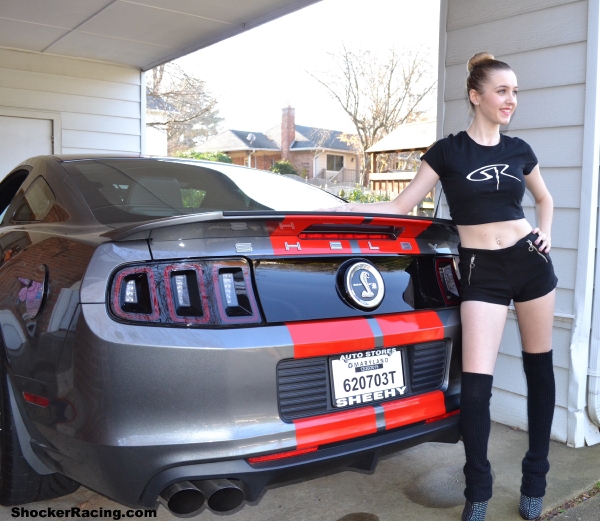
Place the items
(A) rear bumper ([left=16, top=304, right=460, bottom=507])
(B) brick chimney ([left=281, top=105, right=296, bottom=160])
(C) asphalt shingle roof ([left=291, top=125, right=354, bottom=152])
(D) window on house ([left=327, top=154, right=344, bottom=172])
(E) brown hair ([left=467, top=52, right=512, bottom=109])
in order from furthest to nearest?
(B) brick chimney ([left=281, top=105, right=296, bottom=160]), (D) window on house ([left=327, top=154, right=344, bottom=172]), (C) asphalt shingle roof ([left=291, top=125, right=354, bottom=152]), (E) brown hair ([left=467, top=52, right=512, bottom=109]), (A) rear bumper ([left=16, top=304, right=460, bottom=507])

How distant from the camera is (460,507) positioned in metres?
2.54

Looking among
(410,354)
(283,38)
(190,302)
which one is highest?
(283,38)

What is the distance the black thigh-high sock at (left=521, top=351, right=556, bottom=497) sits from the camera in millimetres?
2453

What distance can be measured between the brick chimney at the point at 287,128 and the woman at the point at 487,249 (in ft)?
138

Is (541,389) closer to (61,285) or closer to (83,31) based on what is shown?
(61,285)

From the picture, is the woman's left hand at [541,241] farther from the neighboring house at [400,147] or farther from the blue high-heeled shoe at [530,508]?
the neighboring house at [400,147]

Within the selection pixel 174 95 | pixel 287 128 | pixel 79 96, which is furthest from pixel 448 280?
pixel 287 128

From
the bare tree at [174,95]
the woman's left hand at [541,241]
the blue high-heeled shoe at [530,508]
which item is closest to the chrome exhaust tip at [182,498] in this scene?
the blue high-heeled shoe at [530,508]

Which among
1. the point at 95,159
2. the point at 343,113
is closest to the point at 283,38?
the point at 343,113

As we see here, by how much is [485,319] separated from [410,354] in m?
0.33

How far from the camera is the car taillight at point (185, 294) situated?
1782 millimetres

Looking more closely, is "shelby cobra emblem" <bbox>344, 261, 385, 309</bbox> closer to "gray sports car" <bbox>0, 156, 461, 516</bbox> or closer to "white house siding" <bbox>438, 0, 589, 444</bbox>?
"gray sports car" <bbox>0, 156, 461, 516</bbox>

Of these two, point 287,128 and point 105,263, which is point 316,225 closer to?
point 105,263

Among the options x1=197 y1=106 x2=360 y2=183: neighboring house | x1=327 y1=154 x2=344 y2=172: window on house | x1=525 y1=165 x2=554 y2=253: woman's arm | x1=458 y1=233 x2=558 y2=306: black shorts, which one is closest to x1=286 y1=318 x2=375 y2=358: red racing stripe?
x1=458 y1=233 x2=558 y2=306: black shorts
